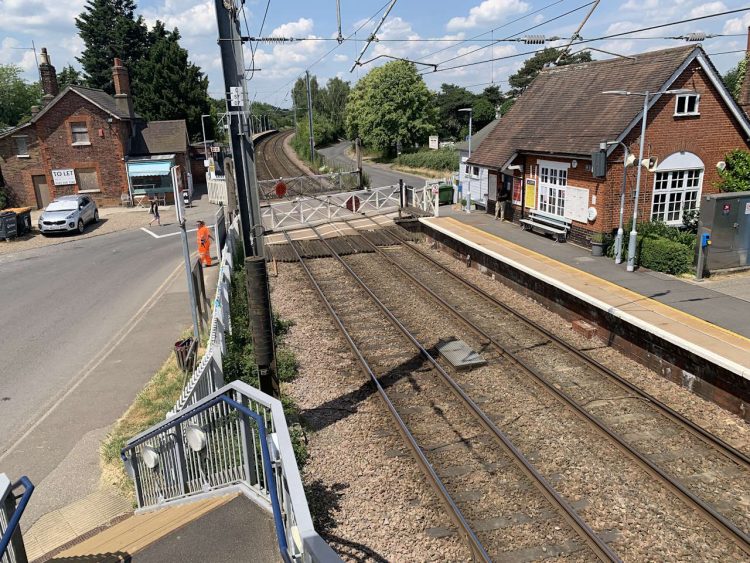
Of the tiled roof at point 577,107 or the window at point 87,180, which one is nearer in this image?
the tiled roof at point 577,107

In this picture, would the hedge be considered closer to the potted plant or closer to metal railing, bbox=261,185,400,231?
the potted plant

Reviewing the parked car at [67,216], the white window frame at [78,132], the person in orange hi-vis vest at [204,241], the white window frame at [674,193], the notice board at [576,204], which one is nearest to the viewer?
the white window frame at [674,193]

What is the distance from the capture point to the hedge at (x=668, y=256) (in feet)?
49.7

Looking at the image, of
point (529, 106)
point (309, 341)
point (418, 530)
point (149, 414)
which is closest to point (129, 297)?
point (309, 341)

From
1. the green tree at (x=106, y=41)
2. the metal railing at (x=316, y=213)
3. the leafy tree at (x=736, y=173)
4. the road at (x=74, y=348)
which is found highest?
the green tree at (x=106, y=41)

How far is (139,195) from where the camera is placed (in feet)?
121

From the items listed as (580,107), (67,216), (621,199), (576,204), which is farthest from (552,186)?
(67,216)

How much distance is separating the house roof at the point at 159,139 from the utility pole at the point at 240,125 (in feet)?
106

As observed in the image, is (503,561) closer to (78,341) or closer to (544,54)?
(78,341)

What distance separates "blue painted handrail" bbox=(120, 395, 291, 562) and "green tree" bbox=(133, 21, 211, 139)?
49.9 meters

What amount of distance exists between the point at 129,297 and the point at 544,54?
76.9m

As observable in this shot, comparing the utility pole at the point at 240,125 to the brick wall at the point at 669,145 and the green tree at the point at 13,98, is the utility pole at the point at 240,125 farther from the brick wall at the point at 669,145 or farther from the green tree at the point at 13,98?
the green tree at the point at 13,98

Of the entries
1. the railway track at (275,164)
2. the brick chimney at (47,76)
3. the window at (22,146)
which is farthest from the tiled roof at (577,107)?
the brick chimney at (47,76)

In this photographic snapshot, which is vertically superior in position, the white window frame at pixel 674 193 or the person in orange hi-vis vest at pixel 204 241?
the white window frame at pixel 674 193
